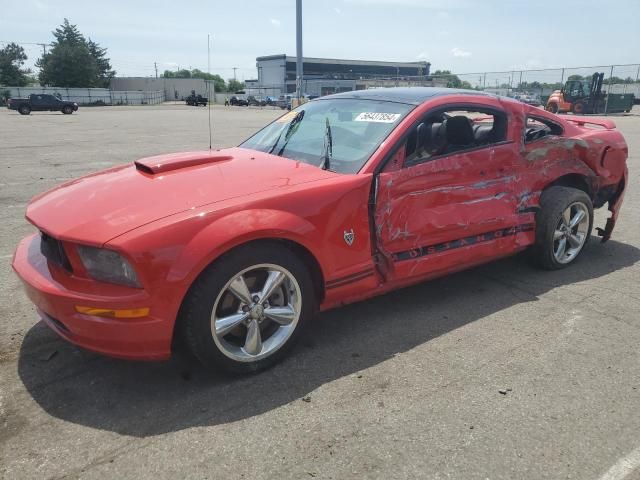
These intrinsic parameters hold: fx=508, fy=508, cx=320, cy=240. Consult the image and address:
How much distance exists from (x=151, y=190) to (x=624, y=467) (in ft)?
8.92

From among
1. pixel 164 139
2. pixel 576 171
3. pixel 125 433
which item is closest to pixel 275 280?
pixel 125 433

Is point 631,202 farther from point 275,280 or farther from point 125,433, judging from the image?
point 125,433

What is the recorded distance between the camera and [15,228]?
5.70 meters

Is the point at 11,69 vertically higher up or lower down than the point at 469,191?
higher up

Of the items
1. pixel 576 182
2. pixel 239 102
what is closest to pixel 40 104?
pixel 239 102

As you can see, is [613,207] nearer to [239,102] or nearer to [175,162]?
[175,162]

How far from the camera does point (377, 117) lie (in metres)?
3.64

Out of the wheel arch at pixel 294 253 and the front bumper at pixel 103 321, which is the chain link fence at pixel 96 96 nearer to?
the front bumper at pixel 103 321

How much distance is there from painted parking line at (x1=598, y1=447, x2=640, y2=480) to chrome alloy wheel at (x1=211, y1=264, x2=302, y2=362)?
168 centimetres

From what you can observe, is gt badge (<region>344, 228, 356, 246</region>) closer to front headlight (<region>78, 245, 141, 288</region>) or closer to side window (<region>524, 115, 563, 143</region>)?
front headlight (<region>78, 245, 141, 288</region>)

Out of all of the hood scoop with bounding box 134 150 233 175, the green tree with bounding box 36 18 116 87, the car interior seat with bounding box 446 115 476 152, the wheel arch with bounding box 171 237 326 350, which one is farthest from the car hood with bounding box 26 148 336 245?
the green tree with bounding box 36 18 116 87

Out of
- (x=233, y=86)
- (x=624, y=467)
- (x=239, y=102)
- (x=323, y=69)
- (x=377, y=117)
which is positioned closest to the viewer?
(x=624, y=467)

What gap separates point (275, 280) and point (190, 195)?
66 cm

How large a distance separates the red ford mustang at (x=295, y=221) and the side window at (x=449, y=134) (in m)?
0.01
